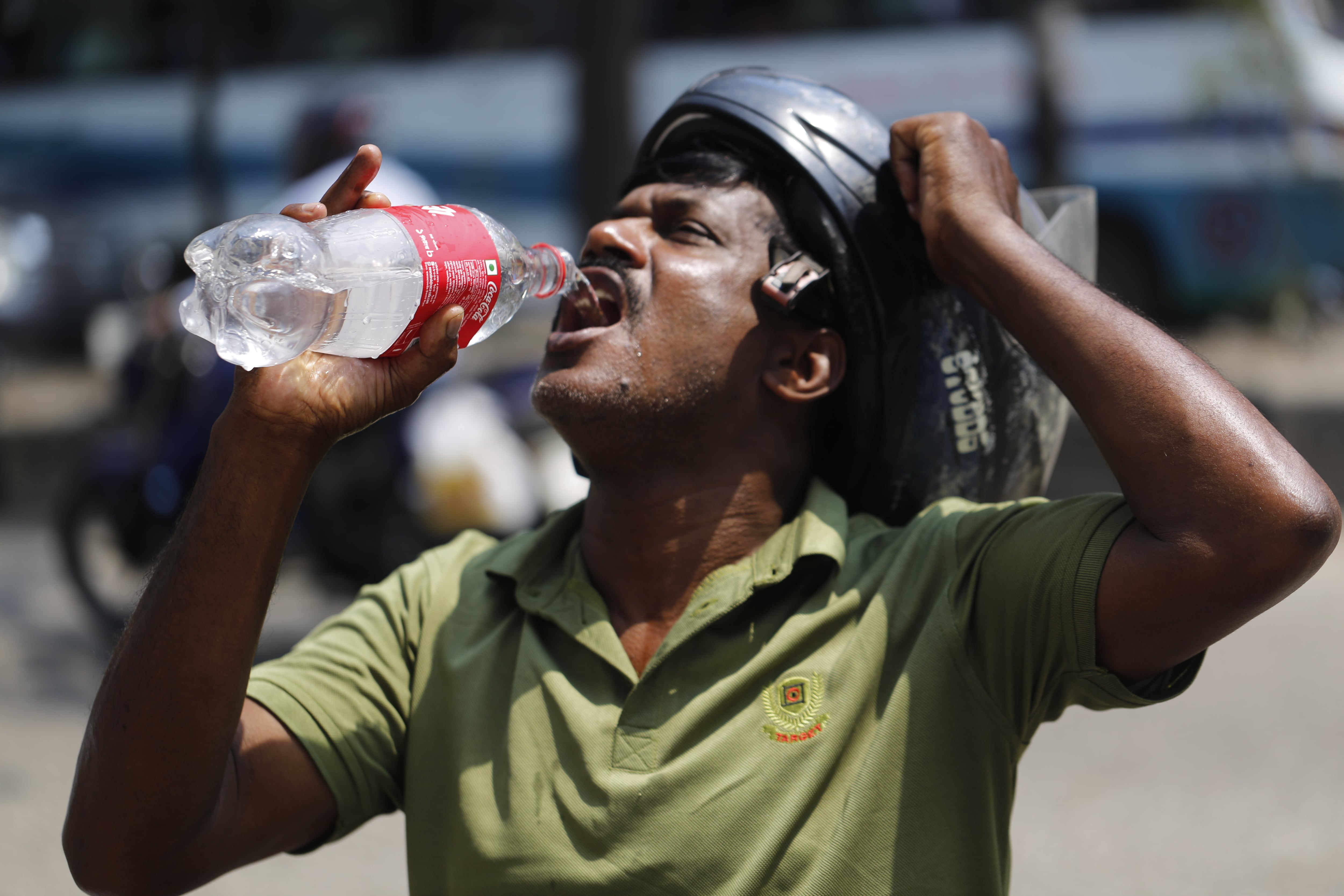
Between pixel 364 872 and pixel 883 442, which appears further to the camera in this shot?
pixel 364 872

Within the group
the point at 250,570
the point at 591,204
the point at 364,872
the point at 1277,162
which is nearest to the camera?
the point at 250,570

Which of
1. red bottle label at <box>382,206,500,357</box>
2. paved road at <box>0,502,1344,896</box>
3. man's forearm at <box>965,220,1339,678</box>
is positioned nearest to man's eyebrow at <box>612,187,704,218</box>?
red bottle label at <box>382,206,500,357</box>

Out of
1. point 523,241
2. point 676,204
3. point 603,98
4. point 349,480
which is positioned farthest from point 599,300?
point 523,241

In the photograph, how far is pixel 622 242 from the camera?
2.36m

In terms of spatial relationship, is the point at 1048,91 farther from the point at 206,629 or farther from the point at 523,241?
the point at 206,629

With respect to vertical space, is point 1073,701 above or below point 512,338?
above

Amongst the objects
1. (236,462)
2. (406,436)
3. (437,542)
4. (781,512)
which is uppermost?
(236,462)

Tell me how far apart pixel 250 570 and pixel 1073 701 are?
115 cm

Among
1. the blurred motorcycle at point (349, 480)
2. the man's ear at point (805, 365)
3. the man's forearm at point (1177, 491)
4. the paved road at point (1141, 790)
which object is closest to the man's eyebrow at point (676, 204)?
the man's ear at point (805, 365)

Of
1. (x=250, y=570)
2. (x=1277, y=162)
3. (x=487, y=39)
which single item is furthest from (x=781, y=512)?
(x=487, y=39)

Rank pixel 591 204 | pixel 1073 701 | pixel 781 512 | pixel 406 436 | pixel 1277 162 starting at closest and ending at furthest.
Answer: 1. pixel 1073 701
2. pixel 781 512
3. pixel 406 436
4. pixel 591 204
5. pixel 1277 162

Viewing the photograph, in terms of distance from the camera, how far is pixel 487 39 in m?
11.8

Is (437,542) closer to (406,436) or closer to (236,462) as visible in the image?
(406,436)

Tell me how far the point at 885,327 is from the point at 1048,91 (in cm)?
765
